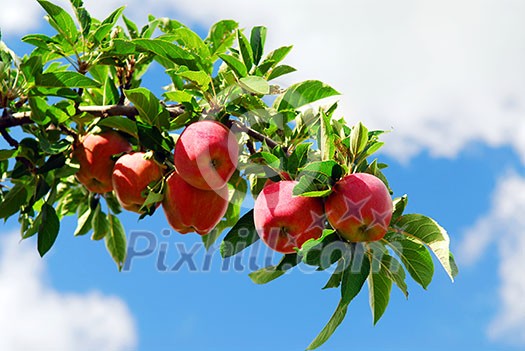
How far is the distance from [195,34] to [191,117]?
342mm

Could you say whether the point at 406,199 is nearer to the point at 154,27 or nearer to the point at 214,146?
the point at 214,146

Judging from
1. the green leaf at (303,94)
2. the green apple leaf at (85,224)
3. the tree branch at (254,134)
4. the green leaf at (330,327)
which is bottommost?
the green leaf at (330,327)

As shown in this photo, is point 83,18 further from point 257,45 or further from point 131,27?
point 257,45

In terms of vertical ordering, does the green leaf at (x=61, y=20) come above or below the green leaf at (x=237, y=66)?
above

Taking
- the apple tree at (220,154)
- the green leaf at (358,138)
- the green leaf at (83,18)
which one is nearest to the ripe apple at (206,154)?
the apple tree at (220,154)

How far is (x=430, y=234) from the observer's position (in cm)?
196

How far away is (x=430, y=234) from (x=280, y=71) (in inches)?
31.8

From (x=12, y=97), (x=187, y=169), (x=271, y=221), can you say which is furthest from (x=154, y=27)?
(x=271, y=221)

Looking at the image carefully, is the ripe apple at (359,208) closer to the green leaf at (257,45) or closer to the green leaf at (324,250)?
the green leaf at (324,250)

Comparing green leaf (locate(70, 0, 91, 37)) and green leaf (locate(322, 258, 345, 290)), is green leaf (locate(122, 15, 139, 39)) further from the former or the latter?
green leaf (locate(322, 258, 345, 290))

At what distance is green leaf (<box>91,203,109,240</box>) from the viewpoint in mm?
3154

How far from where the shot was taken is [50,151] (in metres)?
2.40

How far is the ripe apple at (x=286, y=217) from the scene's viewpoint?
195cm

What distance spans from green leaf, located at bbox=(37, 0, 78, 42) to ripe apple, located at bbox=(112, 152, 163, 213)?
20.7 inches
